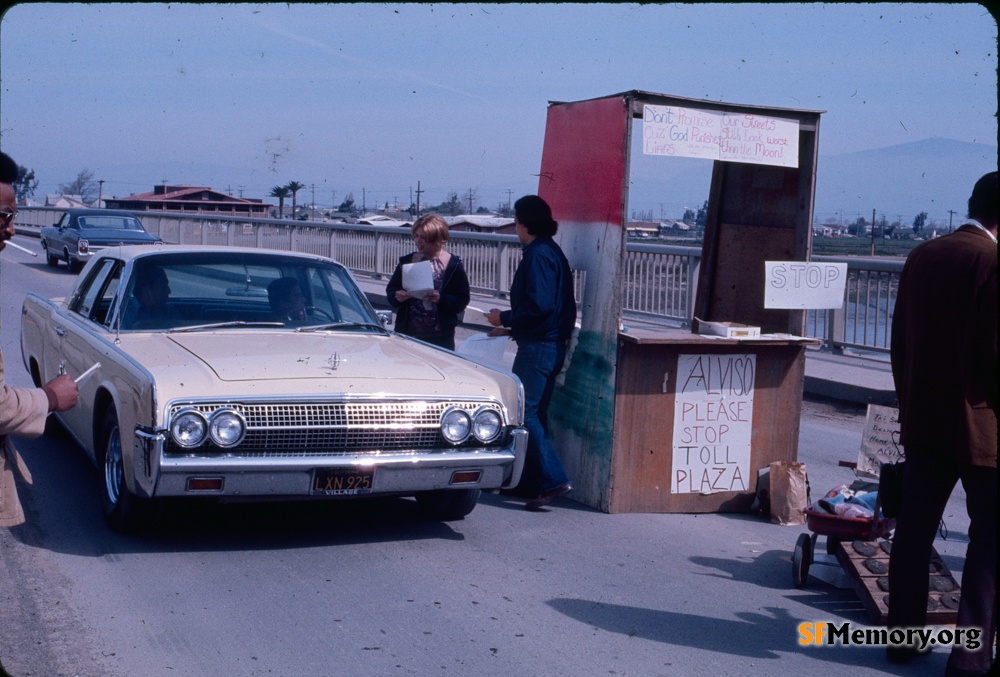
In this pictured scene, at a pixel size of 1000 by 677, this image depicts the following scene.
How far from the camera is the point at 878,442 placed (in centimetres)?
574

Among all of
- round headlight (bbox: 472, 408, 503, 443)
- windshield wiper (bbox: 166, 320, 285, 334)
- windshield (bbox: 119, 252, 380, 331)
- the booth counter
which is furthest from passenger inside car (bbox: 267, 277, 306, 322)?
the booth counter

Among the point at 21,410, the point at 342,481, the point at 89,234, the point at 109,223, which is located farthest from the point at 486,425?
the point at 109,223

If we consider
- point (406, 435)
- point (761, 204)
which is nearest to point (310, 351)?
point (406, 435)

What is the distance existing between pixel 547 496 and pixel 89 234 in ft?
74.8

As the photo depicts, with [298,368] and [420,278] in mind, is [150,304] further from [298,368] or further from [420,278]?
[420,278]

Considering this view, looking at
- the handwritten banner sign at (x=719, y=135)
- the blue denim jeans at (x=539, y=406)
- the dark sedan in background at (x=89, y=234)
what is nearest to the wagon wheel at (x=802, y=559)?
the blue denim jeans at (x=539, y=406)

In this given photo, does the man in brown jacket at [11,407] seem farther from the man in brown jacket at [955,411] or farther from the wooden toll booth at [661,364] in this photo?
the wooden toll booth at [661,364]

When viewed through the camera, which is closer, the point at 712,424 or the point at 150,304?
the point at 150,304

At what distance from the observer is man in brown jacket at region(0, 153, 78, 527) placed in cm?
319

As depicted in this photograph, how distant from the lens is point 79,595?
4.77 m

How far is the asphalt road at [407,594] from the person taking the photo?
4.21 metres

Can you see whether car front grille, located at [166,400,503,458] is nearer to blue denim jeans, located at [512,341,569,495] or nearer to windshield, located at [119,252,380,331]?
blue denim jeans, located at [512,341,569,495]

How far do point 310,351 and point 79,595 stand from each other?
177 centimetres

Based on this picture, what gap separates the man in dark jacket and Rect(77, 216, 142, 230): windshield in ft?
74.6
